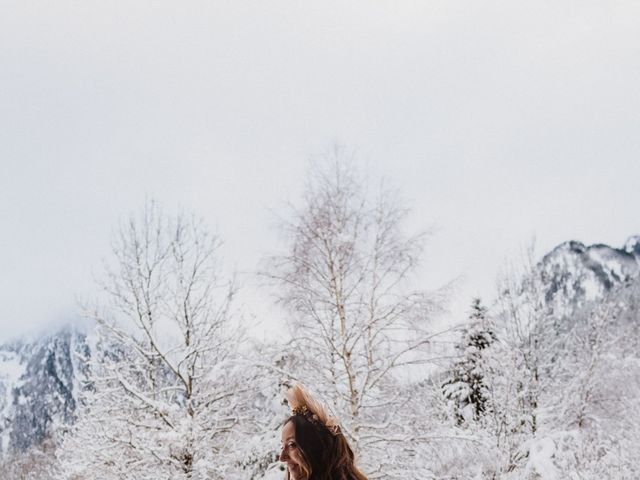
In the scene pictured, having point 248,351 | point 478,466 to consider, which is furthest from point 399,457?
point 248,351

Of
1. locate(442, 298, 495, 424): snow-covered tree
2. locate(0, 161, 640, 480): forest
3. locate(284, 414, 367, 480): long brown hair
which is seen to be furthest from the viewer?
locate(442, 298, 495, 424): snow-covered tree

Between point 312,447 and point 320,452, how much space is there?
0.15 feet

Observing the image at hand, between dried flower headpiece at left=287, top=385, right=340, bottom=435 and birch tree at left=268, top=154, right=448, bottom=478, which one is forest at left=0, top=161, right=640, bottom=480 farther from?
dried flower headpiece at left=287, top=385, right=340, bottom=435

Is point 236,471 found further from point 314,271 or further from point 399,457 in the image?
point 314,271

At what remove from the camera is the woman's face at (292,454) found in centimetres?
251

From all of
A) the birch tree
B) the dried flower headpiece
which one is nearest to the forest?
the birch tree

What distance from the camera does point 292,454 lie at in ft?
8.25

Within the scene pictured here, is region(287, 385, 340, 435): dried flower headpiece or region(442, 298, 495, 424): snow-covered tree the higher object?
region(442, 298, 495, 424): snow-covered tree

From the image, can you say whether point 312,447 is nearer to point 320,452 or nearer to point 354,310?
point 320,452

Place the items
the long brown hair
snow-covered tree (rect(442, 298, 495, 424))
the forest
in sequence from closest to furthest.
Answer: the long brown hair, the forest, snow-covered tree (rect(442, 298, 495, 424))

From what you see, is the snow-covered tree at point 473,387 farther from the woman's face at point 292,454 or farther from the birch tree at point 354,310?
the woman's face at point 292,454

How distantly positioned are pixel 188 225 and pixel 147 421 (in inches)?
174

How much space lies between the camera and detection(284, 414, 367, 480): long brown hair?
251 cm

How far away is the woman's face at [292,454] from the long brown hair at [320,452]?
0.6 inches
